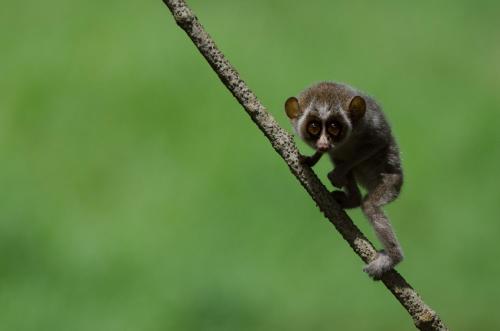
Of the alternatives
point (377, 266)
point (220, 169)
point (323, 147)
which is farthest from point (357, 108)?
point (220, 169)

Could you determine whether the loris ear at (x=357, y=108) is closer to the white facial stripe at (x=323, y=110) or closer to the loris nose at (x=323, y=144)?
the white facial stripe at (x=323, y=110)

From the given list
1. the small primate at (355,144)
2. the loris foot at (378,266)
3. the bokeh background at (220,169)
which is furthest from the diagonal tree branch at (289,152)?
the bokeh background at (220,169)

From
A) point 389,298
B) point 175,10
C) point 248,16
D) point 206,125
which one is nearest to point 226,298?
point 389,298

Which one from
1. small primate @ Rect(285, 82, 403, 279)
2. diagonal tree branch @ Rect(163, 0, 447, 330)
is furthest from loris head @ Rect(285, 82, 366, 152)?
diagonal tree branch @ Rect(163, 0, 447, 330)

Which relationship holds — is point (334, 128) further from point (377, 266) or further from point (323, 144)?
point (377, 266)

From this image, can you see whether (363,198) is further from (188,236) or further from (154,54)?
(154,54)

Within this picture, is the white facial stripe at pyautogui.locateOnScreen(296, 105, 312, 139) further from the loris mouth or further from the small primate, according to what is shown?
the loris mouth
